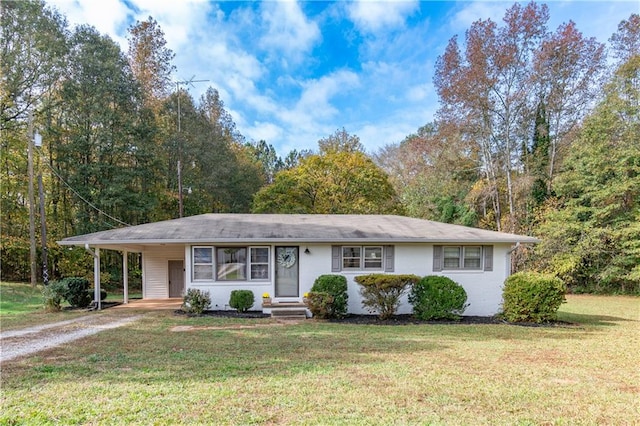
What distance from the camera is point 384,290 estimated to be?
29.9ft

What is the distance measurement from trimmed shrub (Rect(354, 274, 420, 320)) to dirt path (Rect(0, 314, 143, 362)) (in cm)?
591

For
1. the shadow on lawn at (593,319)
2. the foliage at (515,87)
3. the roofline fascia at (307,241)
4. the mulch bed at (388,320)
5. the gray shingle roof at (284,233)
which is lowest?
the shadow on lawn at (593,319)

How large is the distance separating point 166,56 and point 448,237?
65.8ft

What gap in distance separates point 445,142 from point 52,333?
757 inches

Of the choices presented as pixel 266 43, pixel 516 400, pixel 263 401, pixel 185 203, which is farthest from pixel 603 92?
pixel 185 203

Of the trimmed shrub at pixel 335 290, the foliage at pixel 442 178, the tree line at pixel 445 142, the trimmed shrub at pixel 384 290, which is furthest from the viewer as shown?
the foliage at pixel 442 178

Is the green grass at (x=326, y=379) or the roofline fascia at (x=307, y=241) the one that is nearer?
the green grass at (x=326, y=379)

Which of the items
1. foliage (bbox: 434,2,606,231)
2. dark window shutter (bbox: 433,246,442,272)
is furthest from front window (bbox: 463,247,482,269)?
foliage (bbox: 434,2,606,231)

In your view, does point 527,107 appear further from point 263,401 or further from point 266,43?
point 263,401

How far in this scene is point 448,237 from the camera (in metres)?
10.0

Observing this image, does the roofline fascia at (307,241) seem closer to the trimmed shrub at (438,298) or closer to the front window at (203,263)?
the front window at (203,263)

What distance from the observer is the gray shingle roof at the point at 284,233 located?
383 inches

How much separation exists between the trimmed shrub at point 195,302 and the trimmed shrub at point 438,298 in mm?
5803

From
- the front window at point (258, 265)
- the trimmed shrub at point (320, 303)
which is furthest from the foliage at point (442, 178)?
the trimmed shrub at point (320, 303)
